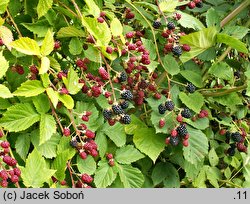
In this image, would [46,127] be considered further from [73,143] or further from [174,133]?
[174,133]

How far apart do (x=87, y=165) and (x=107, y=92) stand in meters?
0.30

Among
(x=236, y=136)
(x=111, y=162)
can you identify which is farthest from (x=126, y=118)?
(x=236, y=136)

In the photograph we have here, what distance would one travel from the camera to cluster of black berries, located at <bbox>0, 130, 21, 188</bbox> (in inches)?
53.0

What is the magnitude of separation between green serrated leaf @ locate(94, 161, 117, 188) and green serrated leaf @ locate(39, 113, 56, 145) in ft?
1.03

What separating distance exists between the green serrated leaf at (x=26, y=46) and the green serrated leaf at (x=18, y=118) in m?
→ 0.22

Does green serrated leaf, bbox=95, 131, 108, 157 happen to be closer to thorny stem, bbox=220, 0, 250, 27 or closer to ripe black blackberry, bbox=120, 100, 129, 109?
ripe black blackberry, bbox=120, 100, 129, 109

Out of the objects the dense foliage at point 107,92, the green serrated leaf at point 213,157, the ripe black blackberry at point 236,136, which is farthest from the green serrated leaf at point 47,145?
the green serrated leaf at point 213,157

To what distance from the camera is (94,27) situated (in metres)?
1.50

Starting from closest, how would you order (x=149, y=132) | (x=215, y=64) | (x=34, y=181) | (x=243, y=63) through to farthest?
(x=34, y=181) < (x=149, y=132) < (x=215, y=64) < (x=243, y=63)

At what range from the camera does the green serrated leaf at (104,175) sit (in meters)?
1.72

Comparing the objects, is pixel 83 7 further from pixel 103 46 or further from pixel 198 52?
pixel 198 52

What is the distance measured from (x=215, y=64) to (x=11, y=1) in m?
0.97

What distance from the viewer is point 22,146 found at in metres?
1.62

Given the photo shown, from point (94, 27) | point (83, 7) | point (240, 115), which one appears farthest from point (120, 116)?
point (240, 115)
